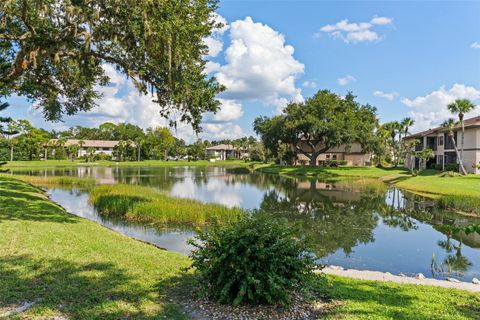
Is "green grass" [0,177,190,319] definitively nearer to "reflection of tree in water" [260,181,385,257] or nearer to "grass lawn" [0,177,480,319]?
"grass lawn" [0,177,480,319]

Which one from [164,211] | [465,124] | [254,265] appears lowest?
[164,211]

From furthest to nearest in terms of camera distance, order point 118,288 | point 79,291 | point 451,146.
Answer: point 451,146, point 118,288, point 79,291

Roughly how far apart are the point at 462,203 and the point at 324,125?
105 ft

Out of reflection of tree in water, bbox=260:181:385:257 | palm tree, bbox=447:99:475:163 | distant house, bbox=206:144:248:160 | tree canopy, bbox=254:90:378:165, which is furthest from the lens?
distant house, bbox=206:144:248:160

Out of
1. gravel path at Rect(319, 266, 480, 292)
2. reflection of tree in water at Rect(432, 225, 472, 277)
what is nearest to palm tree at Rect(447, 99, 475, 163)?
reflection of tree in water at Rect(432, 225, 472, 277)

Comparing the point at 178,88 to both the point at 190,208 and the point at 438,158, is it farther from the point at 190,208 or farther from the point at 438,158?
the point at 438,158

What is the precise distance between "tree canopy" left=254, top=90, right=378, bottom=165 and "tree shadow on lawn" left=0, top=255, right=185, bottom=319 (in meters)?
48.3

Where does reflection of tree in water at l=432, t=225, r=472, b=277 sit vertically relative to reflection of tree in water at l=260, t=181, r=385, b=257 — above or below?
below

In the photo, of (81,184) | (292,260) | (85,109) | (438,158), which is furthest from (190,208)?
(438,158)

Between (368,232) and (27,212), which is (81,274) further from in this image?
(368,232)

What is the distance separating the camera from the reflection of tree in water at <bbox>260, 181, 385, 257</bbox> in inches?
583

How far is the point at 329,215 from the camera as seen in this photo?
21.2 m

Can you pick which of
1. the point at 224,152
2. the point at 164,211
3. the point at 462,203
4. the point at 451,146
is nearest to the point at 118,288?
the point at 164,211

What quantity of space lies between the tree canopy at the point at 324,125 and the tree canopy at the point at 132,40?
40.4m
